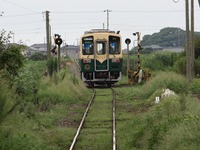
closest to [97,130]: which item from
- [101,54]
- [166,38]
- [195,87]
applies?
[195,87]

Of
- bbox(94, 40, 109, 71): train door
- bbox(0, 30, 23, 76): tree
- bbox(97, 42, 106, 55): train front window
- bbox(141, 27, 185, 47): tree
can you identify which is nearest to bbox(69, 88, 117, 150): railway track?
bbox(0, 30, 23, 76): tree

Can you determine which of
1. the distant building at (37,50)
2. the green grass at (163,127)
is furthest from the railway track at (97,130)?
the distant building at (37,50)

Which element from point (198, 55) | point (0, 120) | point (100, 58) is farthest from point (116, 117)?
point (198, 55)

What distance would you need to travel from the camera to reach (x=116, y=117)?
1630cm

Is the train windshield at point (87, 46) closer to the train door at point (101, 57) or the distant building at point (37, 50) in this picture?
the train door at point (101, 57)

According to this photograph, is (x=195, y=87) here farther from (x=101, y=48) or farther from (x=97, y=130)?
(x=97, y=130)

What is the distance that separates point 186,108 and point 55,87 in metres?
11.3

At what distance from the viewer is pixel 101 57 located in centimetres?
2983

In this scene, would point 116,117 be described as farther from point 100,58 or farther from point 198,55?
point 198,55

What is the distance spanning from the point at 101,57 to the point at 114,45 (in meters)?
1.09

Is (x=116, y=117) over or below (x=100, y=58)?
below

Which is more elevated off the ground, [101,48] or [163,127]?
[101,48]

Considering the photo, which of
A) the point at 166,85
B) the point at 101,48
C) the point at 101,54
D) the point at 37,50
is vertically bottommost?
the point at 166,85

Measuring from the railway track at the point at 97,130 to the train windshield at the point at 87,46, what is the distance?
10.5 m
